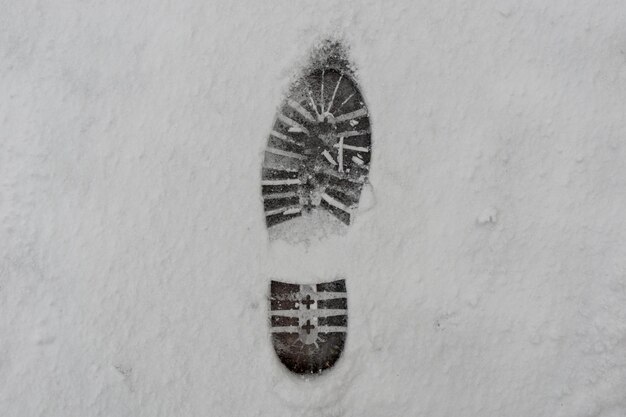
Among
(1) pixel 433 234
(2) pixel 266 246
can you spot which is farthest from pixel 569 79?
(2) pixel 266 246

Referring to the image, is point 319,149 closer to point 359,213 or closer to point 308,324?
point 359,213

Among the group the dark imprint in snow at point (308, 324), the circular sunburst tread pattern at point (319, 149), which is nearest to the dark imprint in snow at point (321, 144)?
the circular sunburst tread pattern at point (319, 149)

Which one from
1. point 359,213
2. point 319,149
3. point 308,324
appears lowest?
point 308,324

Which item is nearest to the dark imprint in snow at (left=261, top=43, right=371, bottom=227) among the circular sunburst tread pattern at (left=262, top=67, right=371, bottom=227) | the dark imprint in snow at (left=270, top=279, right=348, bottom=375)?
the circular sunburst tread pattern at (left=262, top=67, right=371, bottom=227)

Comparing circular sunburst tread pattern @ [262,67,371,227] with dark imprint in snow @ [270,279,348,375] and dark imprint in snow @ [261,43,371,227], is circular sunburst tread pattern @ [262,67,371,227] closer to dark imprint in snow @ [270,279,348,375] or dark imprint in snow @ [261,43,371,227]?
dark imprint in snow @ [261,43,371,227]

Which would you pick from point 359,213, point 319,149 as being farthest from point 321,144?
point 359,213

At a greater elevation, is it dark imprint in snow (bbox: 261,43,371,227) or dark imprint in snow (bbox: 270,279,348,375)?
dark imprint in snow (bbox: 261,43,371,227)

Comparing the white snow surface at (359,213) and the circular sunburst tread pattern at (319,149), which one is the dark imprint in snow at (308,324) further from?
the circular sunburst tread pattern at (319,149)
